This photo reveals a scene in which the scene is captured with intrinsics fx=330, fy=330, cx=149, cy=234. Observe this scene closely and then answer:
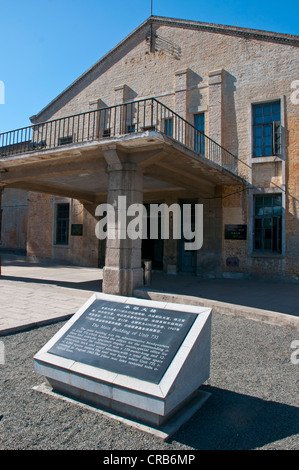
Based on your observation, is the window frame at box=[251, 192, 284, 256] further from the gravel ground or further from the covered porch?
the gravel ground

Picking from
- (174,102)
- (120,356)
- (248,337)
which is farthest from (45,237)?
(120,356)

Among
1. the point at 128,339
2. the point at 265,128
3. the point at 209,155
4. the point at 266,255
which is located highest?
the point at 265,128

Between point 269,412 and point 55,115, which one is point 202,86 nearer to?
point 55,115

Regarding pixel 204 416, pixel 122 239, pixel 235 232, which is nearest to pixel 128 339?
pixel 204 416

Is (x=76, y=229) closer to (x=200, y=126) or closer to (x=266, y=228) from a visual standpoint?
(x=200, y=126)

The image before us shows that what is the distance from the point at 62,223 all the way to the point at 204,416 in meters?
15.2

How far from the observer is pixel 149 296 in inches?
307

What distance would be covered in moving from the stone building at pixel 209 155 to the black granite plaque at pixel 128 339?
186 inches

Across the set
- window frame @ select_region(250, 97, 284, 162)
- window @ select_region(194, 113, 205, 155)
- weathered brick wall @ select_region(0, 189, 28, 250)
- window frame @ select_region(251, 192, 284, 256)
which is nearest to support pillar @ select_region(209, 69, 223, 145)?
window @ select_region(194, 113, 205, 155)

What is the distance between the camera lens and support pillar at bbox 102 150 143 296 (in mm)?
8133
